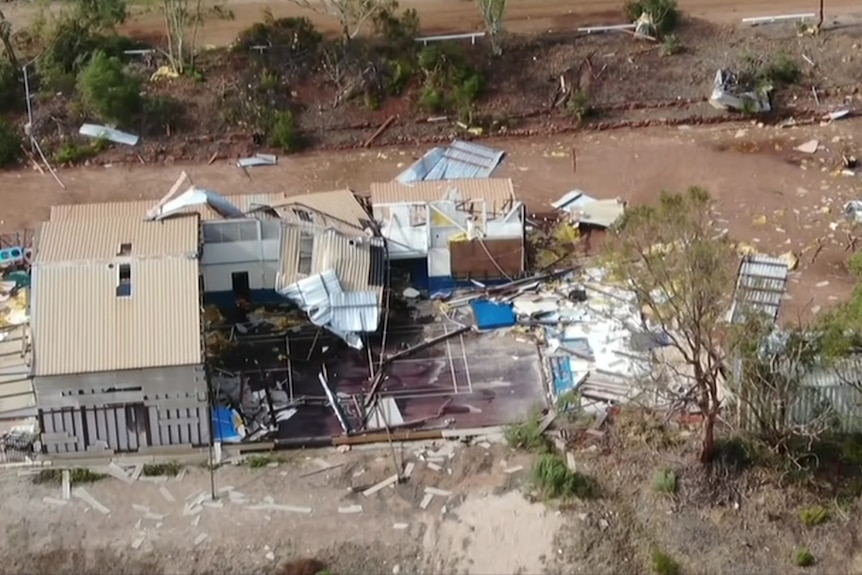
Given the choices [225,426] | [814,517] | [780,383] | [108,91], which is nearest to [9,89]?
[108,91]

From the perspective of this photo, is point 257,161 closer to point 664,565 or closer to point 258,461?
point 258,461

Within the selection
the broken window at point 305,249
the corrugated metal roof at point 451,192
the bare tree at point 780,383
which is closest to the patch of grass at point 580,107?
the corrugated metal roof at point 451,192

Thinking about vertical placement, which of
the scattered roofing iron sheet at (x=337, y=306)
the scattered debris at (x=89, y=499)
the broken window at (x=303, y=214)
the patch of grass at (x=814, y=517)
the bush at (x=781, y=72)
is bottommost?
the patch of grass at (x=814, y=517)

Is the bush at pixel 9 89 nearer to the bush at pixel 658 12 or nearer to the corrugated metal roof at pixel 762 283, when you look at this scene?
the bush at pixel 658 12

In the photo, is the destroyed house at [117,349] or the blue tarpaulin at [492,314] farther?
the blue tarpaulin at [492,314]

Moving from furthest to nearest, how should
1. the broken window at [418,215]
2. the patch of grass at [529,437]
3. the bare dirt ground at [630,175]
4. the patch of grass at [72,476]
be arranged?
the bare dirt ground at [630,175] → the broken window at [418,215] → the patch of grass at [529,437] → the patch of grass at [72,476]

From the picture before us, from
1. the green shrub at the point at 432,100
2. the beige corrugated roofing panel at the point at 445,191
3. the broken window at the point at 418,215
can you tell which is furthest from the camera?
the green shrub at the point at 432,100

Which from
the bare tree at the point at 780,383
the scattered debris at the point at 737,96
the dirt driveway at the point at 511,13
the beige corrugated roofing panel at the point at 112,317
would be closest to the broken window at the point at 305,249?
the beige corrugated roofing panel at the point at 112,317

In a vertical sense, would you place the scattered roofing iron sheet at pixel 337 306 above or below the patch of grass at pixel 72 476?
above
